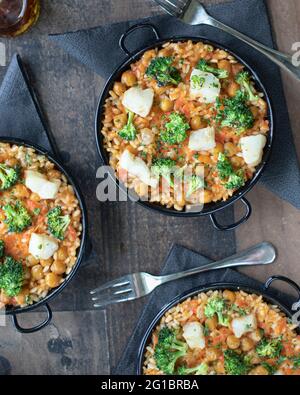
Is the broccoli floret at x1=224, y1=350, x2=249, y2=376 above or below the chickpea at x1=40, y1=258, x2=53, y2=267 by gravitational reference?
below

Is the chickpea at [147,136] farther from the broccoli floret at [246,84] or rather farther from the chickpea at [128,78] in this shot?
the broccoli floret at [246,84]

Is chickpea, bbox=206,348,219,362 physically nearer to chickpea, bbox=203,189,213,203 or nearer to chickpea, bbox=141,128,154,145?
chickpea, bbox=203,189,213,203

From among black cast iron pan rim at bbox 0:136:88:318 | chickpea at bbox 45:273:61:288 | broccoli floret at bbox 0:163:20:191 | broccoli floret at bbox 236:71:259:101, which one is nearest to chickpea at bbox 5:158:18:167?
broccoli floret at bbox 0:163:20:191

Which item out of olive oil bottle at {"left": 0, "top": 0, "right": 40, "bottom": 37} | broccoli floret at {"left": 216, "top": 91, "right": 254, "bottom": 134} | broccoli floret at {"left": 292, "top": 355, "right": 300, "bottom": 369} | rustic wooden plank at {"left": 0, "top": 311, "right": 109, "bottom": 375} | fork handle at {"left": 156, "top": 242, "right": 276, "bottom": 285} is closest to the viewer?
broccoli floret at {"left": 216, "top": 91, "right": 254, "bottom": 134}

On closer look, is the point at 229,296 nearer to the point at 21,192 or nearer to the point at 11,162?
the point at 21,192

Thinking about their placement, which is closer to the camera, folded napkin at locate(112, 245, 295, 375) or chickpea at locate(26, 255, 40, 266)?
chickpea at locate(26, 255, 40, 266)

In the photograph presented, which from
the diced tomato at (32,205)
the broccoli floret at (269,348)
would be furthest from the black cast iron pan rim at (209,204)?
the broccoli floret at (269,348)
